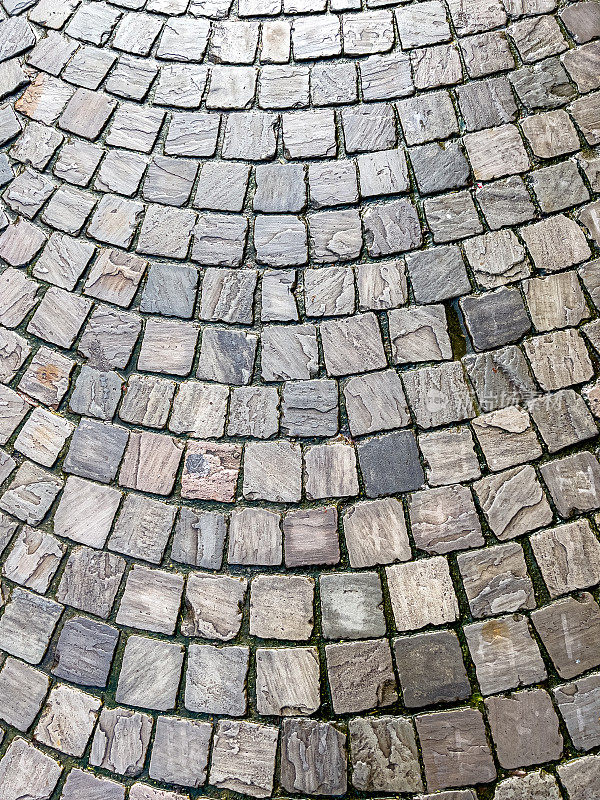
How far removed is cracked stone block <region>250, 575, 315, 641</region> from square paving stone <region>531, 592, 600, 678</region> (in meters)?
0.75

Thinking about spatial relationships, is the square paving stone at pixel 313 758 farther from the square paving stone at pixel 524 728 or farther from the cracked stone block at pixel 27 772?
the cracked stone block at pixel 27 772

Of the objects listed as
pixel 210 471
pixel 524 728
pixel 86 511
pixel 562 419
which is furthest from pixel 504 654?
pixel 86 511

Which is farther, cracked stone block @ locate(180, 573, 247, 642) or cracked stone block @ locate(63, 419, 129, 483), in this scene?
cracked stone block @ locate(63, 419, 129, 483)

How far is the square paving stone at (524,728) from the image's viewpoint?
7.32 ft

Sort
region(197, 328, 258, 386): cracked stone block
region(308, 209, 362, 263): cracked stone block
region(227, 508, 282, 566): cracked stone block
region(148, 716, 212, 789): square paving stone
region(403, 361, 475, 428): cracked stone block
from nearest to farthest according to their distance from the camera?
1. region(148, 716, 212, 789): square paving stone
2. region(227, 508, 282, 566): cracked stone block
3. region(403, 361, 475, 428): cracked stone block
4. region(197, 328, 258, 386): cracked stone block
5. region(308, 209, 362, 263): cracked stone block

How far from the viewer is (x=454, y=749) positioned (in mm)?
2256

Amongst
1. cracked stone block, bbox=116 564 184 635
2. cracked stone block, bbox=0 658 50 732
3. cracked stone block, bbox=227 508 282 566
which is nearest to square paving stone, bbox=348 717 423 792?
cracked stone block, bbox=227 508 282 566

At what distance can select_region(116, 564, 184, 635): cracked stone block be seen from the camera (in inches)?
96.7

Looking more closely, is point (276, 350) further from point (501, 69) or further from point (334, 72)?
point (501, 69)

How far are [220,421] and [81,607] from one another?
811 mm

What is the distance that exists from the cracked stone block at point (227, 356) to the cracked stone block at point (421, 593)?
3.00ft

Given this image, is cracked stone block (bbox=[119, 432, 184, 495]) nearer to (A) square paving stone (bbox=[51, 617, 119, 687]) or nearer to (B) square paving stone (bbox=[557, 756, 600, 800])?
(A) square paving stone (bbox=[51, 617, 119, 687])

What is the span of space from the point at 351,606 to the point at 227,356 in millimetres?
1037

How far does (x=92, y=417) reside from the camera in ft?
9.00
